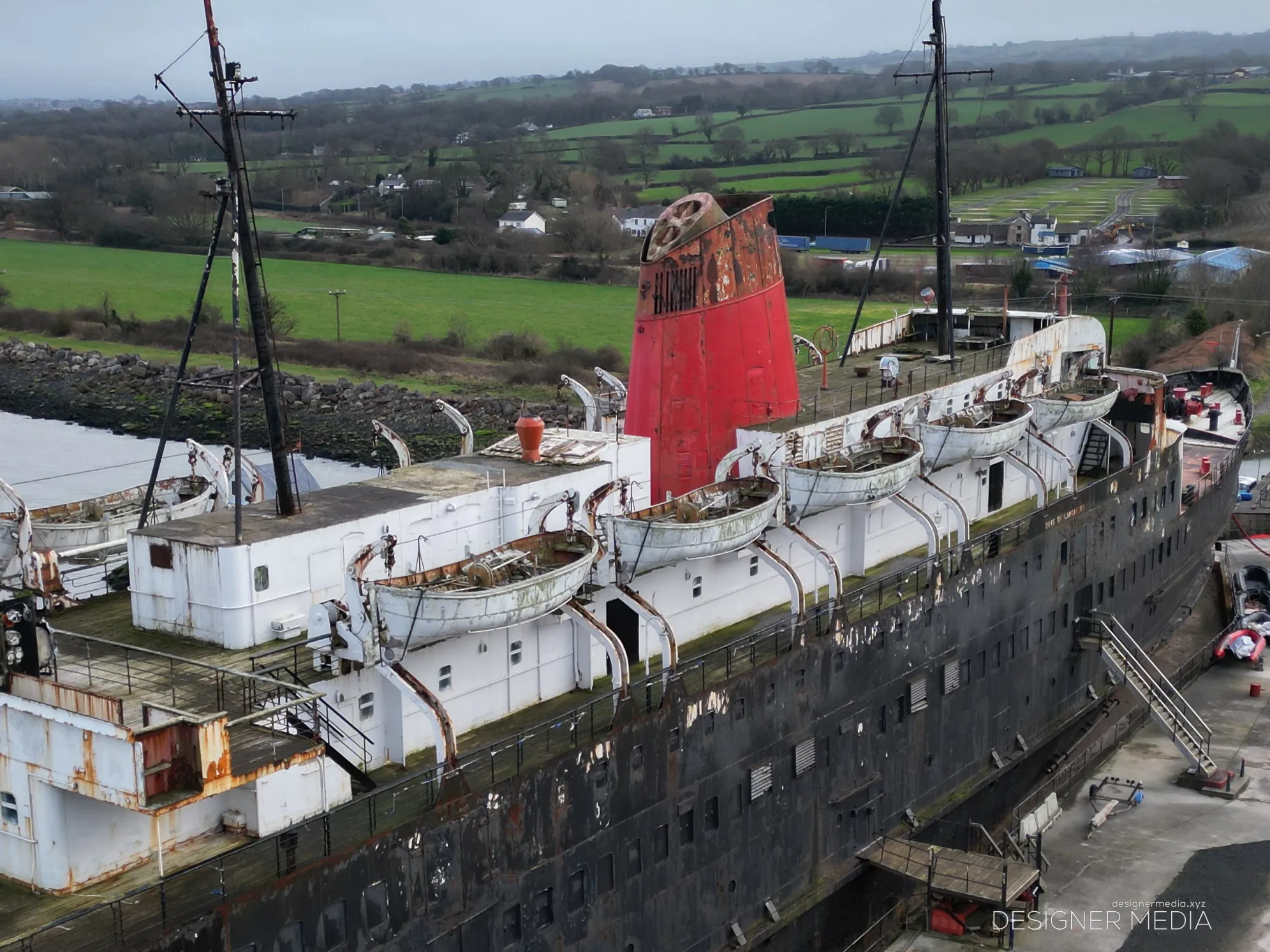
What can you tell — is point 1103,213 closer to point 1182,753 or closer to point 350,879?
point 1182,753

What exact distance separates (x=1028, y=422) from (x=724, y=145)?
13603cm

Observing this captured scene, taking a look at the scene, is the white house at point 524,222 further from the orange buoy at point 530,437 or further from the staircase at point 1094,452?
the orange buoy at point 530,437

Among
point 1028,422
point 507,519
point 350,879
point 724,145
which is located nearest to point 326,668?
point 350,879

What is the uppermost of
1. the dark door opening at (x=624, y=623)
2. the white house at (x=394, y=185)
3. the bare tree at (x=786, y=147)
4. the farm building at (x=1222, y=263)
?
the bare tree at (x=786, y=147)

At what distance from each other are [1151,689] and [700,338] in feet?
40.1

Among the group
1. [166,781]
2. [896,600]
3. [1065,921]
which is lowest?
[1065,921]

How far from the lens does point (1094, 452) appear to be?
32.5 metres

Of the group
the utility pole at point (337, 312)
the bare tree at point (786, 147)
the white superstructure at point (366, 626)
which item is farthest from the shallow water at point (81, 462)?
the bare tree at point (786, 147)

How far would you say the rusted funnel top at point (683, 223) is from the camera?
76.8 feet

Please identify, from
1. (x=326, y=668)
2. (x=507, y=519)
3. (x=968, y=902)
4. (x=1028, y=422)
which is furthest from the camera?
(x=1028, y=422)

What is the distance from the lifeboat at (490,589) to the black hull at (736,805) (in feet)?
5.78

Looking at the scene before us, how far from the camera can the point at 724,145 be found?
159500mm

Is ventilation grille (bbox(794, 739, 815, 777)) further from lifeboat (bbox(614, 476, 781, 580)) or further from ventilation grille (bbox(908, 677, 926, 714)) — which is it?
lifeboat (bbox(614, 476, 781, 580))

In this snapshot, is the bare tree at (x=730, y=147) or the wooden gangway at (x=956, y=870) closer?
the wooden gangway at (x=956, y=870)
